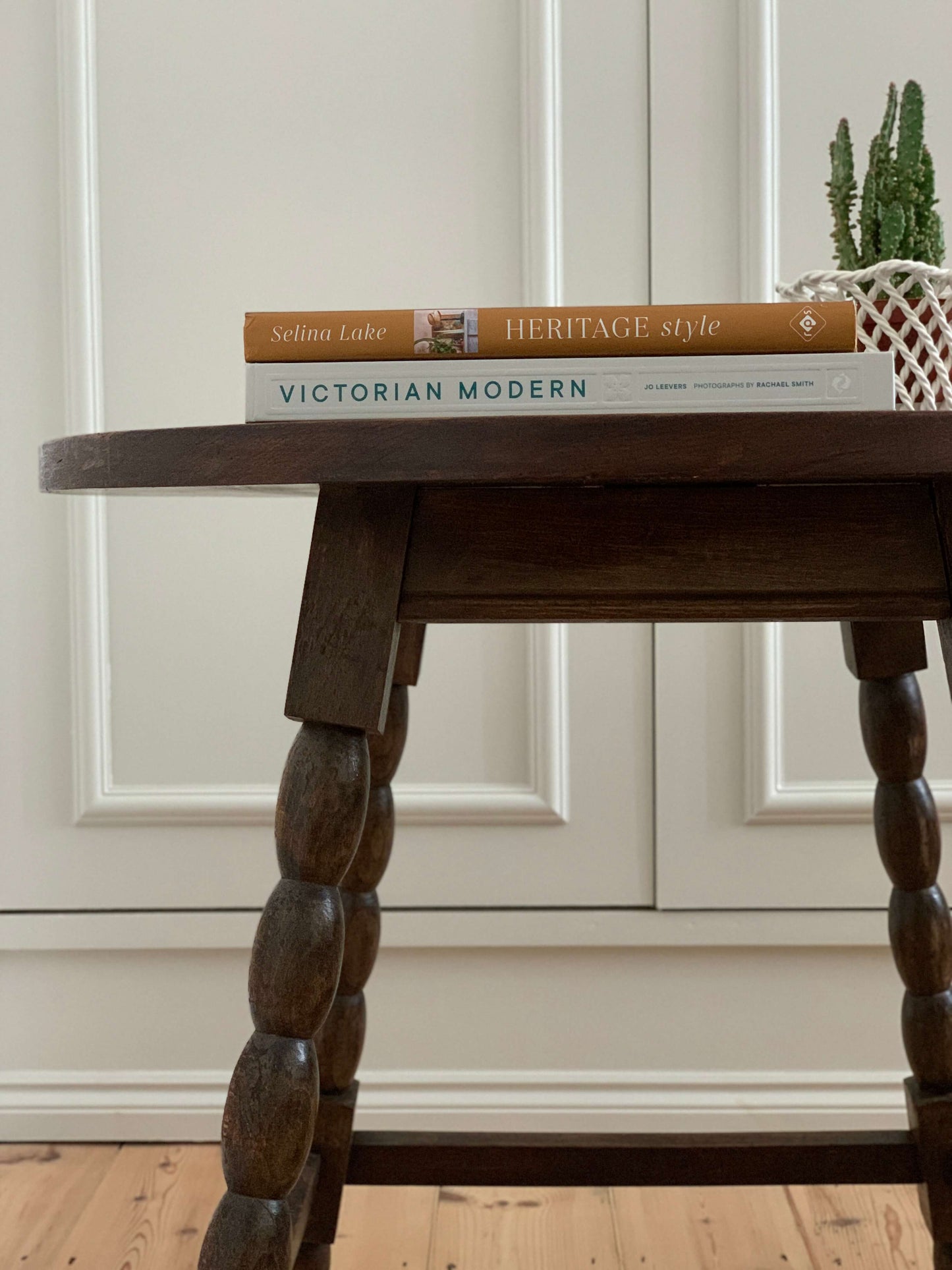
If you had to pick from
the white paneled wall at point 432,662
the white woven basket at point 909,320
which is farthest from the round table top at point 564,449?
the white paneled wall at point 432,662

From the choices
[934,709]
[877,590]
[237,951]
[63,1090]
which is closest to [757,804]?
[934,709]

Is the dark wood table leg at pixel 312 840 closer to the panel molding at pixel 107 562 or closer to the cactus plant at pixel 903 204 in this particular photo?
the cactus plant at pixel 903 204

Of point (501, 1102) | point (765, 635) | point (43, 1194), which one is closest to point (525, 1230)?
point (501, 1102)

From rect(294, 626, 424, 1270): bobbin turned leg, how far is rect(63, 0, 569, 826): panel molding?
33 cm

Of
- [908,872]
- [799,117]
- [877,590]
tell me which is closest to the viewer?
[877,590]

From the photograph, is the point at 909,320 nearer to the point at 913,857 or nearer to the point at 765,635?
the point at 913,857

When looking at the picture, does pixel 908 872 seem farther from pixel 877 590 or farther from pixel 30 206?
pixel 30 206

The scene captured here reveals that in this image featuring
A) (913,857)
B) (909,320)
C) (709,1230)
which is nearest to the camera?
(909,320)

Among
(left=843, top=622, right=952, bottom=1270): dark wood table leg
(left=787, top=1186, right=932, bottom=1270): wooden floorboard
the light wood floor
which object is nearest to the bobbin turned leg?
the light wood floor

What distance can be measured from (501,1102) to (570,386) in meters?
0.86

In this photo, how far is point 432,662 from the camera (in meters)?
1.17

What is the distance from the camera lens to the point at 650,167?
1133mm

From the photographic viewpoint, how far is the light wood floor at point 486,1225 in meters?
0.96

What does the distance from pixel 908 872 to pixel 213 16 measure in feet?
3.35
